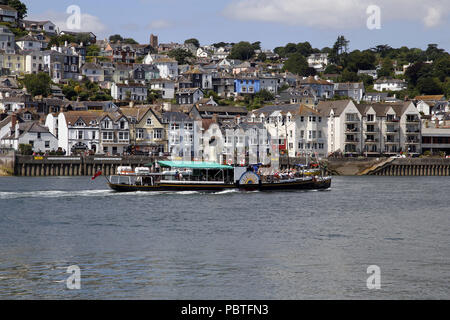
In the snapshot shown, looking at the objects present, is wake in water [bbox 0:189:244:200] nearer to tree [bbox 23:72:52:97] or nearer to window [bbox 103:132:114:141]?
window [bbox 103:132:114:141]

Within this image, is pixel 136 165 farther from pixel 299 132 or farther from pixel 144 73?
pixel 144 73

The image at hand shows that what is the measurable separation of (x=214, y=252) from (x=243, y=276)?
18.4 ft

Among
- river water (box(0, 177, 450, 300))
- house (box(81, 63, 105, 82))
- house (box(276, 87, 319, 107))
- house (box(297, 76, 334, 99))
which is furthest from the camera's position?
house (box(297, 76, 334, 99))

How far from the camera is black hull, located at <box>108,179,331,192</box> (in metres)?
69.4

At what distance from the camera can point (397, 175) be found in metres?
108

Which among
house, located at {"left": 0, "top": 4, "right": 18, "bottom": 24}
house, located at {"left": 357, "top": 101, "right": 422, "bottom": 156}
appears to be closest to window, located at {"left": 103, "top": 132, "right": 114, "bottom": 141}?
house, located at {"left": 357, "top": 101, "right": 422, "bottom": 156}

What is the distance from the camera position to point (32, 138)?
106 m

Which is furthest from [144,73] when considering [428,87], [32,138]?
[428,87]

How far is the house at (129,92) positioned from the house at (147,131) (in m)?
32.9

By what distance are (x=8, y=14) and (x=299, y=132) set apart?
368 feet

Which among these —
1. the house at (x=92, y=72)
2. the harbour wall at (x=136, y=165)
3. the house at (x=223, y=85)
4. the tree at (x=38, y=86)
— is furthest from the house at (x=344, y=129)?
the house at (x=92, y=72)

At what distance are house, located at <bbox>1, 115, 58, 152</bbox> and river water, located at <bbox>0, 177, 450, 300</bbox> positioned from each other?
141ft
